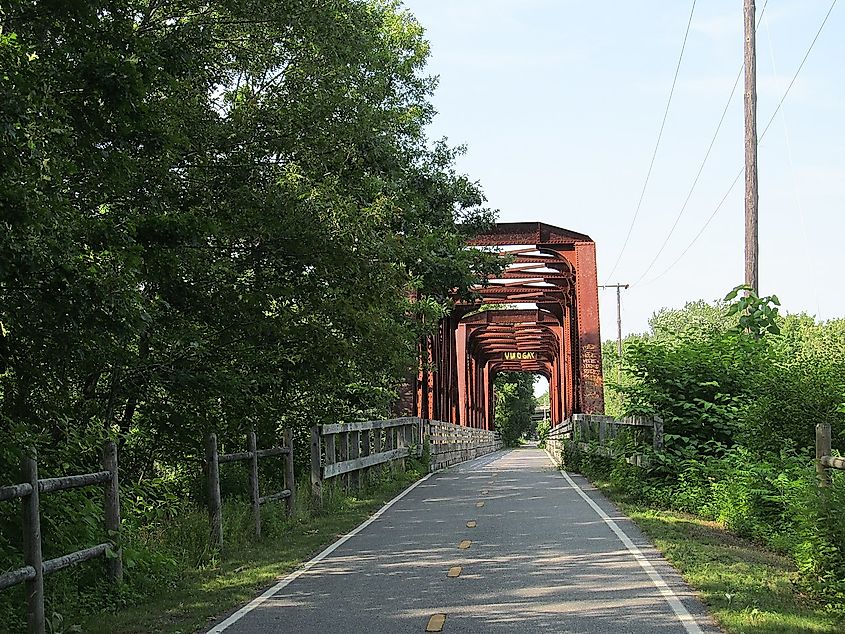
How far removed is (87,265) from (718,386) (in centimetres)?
1232

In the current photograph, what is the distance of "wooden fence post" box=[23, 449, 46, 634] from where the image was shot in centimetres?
730

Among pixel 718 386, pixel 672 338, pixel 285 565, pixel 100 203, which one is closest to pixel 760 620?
pixel 285 565

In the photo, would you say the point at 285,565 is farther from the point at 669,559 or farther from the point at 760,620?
the point at 760,620

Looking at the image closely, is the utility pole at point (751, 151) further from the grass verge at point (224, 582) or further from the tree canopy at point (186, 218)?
the grass verge at point (224, 582)

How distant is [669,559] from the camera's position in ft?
34.8

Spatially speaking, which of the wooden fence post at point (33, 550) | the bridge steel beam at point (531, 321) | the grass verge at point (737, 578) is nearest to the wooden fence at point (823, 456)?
the grass verge at point (737, 578)

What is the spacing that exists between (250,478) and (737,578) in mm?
6200

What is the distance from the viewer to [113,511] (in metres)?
9.39

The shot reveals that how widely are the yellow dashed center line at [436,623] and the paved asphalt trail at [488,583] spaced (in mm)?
40

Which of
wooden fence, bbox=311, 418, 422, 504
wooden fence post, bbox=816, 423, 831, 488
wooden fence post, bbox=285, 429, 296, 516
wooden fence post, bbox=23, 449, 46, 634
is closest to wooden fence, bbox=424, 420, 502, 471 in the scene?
wooden fence, bbox=311, 418, 422, 504

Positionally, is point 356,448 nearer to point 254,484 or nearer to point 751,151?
point 254,484

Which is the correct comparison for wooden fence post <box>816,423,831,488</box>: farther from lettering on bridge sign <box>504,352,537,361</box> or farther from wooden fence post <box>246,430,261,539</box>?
lettering on bridge sign <box>504,352,537,361</box>

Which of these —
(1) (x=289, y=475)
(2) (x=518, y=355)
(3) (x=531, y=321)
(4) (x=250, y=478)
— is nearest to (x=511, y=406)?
(2) (x=518, y=355)

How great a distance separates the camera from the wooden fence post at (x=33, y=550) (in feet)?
24.0
